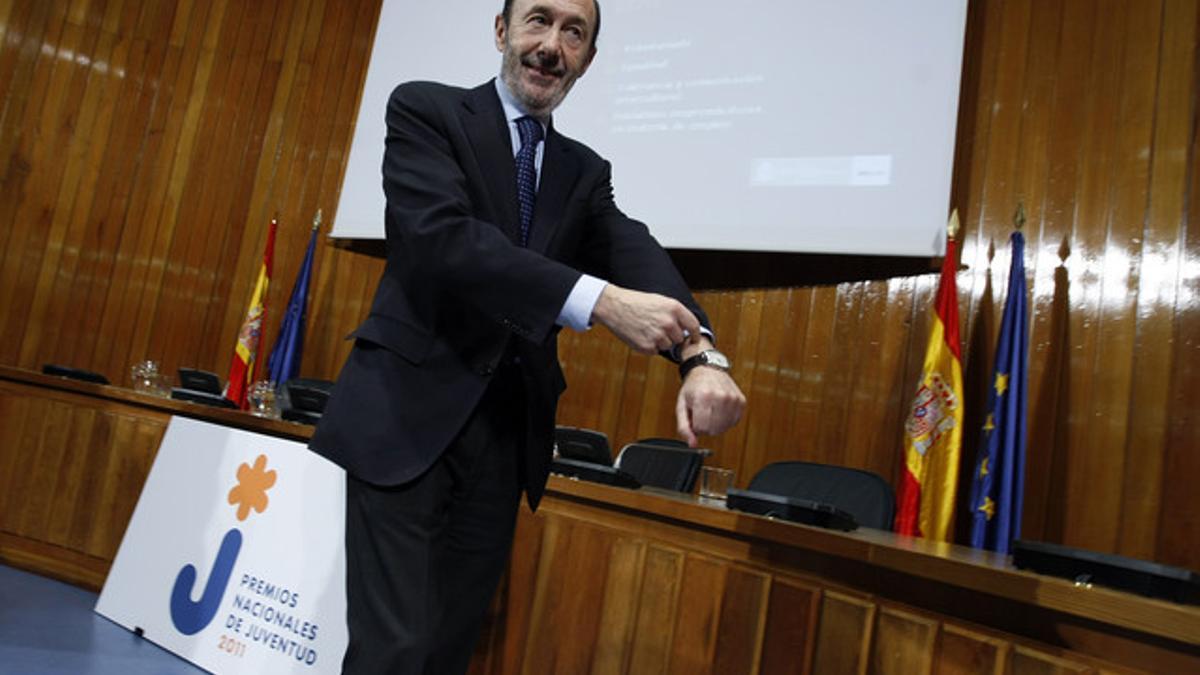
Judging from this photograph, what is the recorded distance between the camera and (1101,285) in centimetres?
349

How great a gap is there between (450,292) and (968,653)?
1134 millimetres

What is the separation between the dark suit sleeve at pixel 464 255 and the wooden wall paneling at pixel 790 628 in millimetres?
1014

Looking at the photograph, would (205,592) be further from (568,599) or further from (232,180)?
(232,180)

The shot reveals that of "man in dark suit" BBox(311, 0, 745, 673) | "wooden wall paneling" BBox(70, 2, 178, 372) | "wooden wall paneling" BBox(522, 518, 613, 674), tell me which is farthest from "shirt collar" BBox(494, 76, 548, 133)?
"wooden wall paneling" BBox(70, 2, 178, 372)

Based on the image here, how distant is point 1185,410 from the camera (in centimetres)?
321

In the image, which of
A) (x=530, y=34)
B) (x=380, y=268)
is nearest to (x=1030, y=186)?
(x=530, y=34)

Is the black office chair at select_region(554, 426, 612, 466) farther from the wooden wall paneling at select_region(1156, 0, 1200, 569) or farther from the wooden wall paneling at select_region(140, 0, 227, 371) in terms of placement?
the wooden wall paneling at select_region(140, 0, 227, 371)

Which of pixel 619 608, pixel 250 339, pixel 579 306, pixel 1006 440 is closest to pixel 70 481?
pixel 250 339

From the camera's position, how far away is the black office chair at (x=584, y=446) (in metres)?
2.56

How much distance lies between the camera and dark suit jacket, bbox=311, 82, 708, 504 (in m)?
1.07

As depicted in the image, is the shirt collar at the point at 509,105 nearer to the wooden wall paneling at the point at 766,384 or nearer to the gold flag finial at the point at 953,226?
the gold flag finial at the point at 953,226

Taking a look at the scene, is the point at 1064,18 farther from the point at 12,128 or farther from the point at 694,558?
the point at 12,128

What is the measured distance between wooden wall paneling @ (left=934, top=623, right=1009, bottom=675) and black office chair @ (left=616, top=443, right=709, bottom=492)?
137cm

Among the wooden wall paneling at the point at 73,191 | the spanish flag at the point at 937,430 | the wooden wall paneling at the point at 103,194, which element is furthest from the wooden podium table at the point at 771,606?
the wooden wall paneling at the point at 73,191
